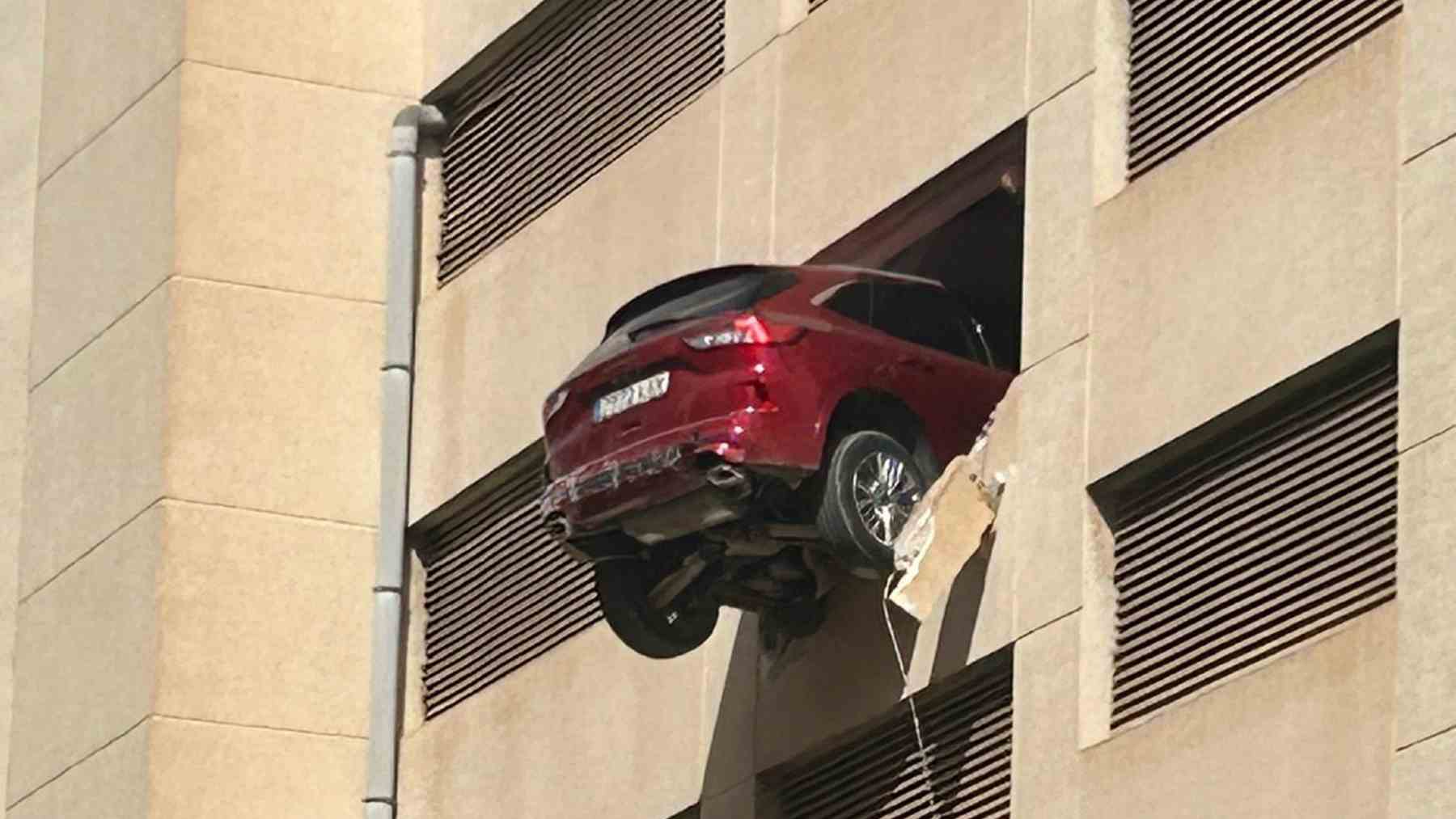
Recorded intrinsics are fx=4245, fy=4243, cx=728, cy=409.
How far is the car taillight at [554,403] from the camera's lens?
21.7 m

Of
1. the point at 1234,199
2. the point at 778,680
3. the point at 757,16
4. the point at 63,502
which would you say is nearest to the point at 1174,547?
the point at 1234,199

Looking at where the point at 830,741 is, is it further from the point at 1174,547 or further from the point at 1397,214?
the point at 1397,214

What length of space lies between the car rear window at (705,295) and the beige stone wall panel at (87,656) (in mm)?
6919

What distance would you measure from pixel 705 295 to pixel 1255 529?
3281 mm

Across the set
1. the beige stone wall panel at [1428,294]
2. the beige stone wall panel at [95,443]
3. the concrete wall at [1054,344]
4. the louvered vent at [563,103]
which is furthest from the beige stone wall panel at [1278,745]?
the beige stone wall panel at [95,443]

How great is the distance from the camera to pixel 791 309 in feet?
69.5

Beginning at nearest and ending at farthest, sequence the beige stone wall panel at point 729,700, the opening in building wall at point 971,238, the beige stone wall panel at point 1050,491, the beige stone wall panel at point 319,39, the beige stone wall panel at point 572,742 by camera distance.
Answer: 1. the beige stone wall panel at point 1050,491
2. the opening in building wall at point 971,238
3. the beige stone wall panel at point 729,700
4. the beige stone wall panel at point 572,742
5. the beige stone wall panel at point 319,39

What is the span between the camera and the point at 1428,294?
18484 mm

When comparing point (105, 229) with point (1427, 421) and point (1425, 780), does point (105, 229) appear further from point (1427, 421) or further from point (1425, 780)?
point (1425, 780)

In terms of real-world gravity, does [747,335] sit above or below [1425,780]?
above

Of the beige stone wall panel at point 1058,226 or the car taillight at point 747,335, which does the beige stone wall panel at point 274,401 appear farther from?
the beige stone wall panel at point 1058,226

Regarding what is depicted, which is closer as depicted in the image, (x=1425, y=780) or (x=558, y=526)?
(x=1425, y=780)

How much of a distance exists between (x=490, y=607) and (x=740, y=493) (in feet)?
21.7

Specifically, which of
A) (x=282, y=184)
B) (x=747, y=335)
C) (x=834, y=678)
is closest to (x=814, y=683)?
(x=834, y=678)
